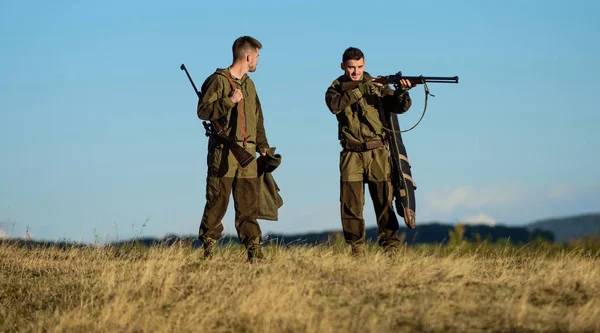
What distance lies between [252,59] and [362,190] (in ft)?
7.13

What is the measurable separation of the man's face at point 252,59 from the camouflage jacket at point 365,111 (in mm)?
1004

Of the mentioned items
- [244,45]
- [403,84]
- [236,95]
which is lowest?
[236,95]

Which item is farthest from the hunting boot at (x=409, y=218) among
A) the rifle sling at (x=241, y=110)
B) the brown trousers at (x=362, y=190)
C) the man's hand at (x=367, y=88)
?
the rifle sling at (x=241, y=110)

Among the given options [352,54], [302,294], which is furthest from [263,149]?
[302,294]

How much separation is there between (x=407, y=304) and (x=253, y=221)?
336cm

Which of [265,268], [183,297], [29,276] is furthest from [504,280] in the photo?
[29,276]

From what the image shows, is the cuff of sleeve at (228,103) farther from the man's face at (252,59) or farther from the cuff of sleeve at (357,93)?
the cuff of sleeve at (357,93)

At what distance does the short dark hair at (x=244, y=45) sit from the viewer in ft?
37.2

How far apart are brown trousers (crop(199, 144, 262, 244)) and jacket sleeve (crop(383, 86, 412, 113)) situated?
1.83 metres

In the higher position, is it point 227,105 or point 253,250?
point 227,105

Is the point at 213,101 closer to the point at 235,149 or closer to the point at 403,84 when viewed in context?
the point at 235,149

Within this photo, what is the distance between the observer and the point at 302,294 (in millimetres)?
9094

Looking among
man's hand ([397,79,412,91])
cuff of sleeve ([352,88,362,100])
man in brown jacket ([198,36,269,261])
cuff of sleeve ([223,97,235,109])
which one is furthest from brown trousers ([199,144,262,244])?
man's hand ([397,79,412,91])

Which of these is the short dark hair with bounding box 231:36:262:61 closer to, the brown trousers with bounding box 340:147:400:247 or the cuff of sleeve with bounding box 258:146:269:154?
the cuff of sleeve with bounding box 258:146:269:154
